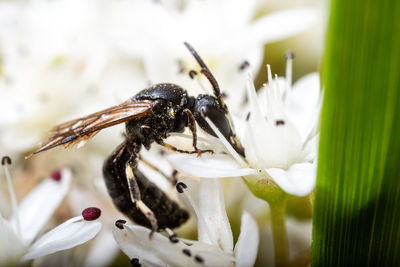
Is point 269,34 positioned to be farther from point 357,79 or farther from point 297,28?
point 357,79

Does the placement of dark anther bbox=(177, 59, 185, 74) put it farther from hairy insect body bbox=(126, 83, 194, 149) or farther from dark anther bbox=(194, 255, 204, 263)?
dark anther bbox=(194, 255, 204, 263)

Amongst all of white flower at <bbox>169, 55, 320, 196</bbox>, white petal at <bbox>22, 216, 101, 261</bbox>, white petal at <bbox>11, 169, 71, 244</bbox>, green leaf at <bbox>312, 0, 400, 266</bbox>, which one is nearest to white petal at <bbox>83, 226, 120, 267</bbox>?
white petal at <bbox>11, 169, 71, 244</bbox>

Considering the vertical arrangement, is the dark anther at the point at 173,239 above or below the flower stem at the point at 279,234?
above

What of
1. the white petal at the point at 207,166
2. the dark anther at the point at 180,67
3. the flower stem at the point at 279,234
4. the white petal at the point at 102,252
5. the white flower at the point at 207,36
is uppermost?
the white flower at the point at 207,36

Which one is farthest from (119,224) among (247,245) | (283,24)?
(283,24)

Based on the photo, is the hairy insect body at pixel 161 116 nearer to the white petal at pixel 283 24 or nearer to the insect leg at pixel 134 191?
the insect leg at pixel 134 191

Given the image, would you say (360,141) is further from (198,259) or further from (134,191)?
(134,191)

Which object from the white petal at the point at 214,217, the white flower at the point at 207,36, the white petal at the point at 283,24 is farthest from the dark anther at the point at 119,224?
the white petal at the point at 283,24
